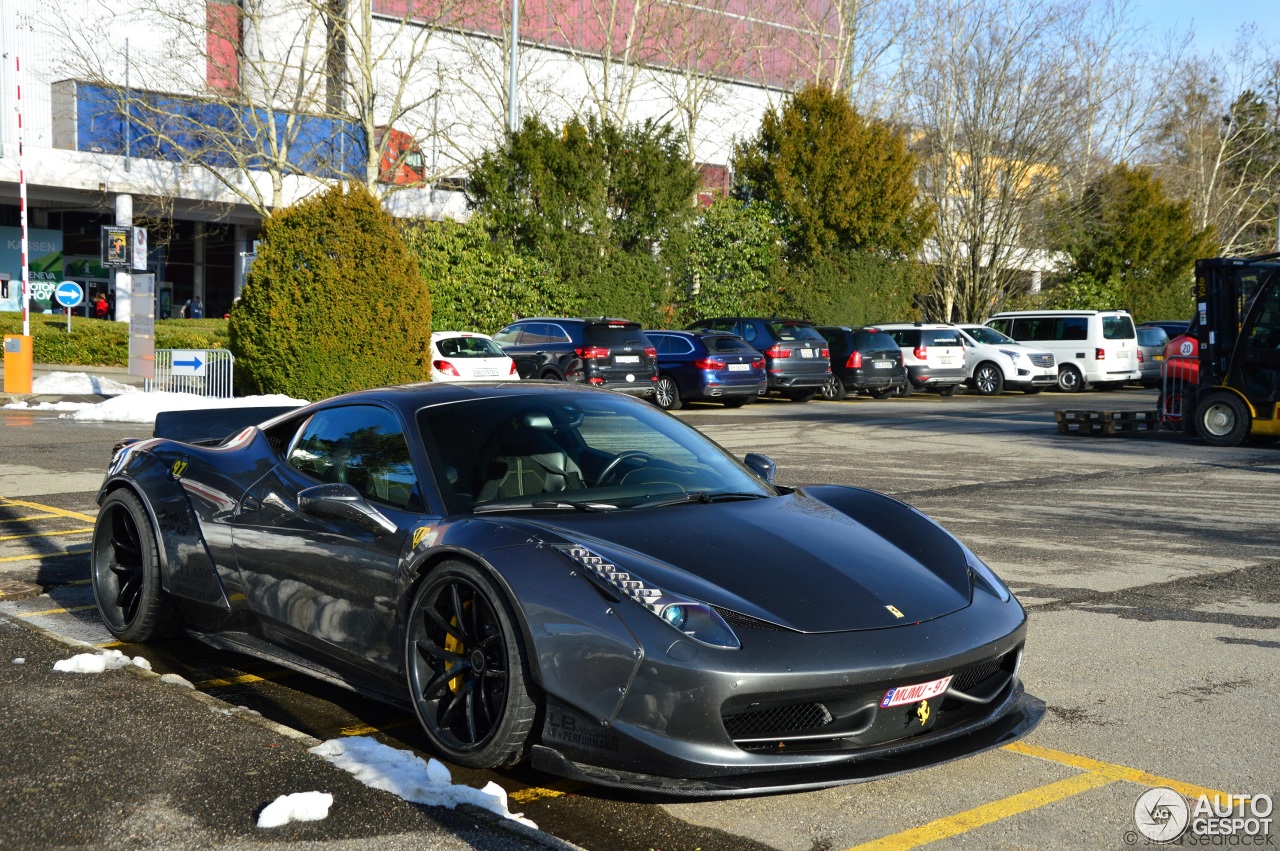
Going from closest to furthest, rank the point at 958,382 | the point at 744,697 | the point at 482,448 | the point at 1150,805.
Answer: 1. the point at 744,697
2. the point at 1150,805
3. the point at 482,448
4. the point at 958,382

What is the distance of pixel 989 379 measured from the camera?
Result: 32.2 metres

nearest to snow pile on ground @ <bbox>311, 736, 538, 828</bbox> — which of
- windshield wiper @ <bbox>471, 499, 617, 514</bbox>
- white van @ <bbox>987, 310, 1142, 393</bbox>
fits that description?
windshield wiper @ <bbox>471, 499, 617, 514</bbox>

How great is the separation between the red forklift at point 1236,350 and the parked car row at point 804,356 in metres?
8.59

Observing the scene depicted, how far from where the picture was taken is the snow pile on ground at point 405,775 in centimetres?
396

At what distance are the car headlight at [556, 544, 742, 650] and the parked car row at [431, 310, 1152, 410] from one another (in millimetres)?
15859

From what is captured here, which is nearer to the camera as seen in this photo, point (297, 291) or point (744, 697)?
point (744, 697)

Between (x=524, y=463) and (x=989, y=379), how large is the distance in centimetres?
2880

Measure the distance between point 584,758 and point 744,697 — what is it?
53 cm

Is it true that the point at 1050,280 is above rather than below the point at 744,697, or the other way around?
above

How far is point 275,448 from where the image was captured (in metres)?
5.63

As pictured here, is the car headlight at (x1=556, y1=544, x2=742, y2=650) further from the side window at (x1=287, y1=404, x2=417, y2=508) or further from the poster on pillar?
the poster on pillar

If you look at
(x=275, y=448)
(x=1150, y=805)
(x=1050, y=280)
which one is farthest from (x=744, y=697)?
(x=1050, y=280)

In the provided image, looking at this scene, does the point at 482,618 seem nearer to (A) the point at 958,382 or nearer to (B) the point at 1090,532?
(B) the point at 1090,532

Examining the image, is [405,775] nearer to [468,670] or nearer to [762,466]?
[468,670]
